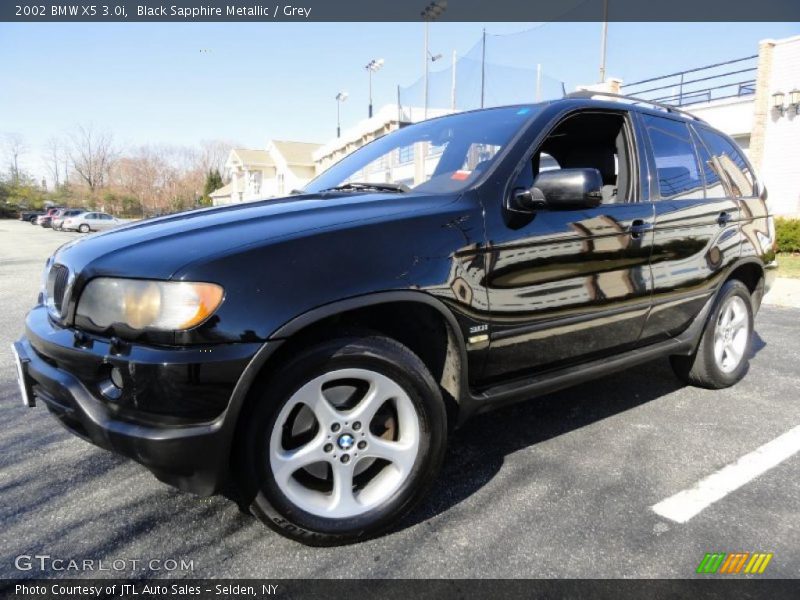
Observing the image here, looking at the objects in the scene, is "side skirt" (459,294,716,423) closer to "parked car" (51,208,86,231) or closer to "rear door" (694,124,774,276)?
"rear door" (694,124,774,276)

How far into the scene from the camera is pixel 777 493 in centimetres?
262

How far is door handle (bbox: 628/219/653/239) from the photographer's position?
3046mm

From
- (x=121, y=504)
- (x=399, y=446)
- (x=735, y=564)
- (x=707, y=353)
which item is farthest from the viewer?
(x=707, y=353)

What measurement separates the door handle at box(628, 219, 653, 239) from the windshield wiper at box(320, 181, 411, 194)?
1247 millimetres

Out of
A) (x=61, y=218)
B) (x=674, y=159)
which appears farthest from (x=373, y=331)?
(x=61, y=218)

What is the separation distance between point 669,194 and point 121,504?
11.0ft

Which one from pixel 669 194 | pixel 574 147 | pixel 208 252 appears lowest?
pixel 208 252

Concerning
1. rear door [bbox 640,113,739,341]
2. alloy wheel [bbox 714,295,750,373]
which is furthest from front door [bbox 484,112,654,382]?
alloy wheel [bbox 714,295,750,373]

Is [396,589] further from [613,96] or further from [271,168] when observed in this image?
[271,168]

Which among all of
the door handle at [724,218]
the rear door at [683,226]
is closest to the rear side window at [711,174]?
the rear door at [683,226]

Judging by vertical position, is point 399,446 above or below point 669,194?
below

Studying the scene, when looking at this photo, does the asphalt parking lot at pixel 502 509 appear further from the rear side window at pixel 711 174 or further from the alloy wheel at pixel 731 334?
the rear side window at pixel 711 174

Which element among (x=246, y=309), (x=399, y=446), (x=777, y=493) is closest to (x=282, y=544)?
(x=399, y=446)

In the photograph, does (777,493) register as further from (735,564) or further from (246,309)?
(246,309)
